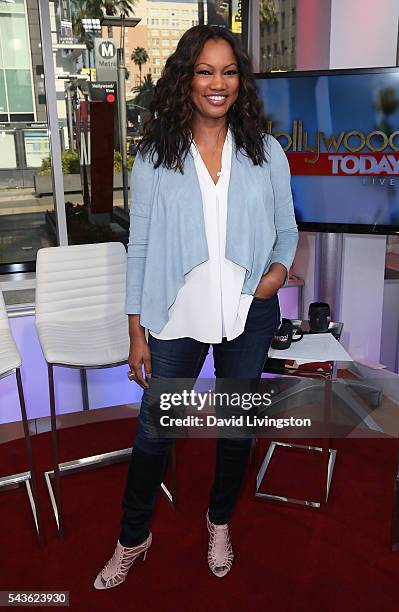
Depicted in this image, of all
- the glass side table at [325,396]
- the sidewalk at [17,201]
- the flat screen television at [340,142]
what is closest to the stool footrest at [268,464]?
the glass side table at [325,396]

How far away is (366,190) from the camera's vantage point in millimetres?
2412

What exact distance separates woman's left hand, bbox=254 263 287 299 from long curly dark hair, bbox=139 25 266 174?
30cm

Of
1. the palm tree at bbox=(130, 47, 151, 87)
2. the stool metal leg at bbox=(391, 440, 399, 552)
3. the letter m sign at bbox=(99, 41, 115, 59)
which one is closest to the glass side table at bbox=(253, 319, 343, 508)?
the stool metal leg at bbox=(391, 440, 399, 552)

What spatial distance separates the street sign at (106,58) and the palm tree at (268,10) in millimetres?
1595

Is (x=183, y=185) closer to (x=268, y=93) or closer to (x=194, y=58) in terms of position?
(x=194, y=58)

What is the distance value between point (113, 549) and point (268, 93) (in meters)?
1.88

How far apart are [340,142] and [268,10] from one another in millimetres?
1237

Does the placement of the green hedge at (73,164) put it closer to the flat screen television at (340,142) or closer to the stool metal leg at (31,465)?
the flat screen television at (340,142)

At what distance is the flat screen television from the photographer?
2.30 m

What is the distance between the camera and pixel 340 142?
239 centimetres

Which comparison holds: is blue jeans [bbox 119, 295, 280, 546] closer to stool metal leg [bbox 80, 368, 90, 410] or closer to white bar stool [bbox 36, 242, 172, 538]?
white bar stool [bbox 36, 242, 172, 538]

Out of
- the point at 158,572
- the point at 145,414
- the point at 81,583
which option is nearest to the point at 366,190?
the point at 145,414

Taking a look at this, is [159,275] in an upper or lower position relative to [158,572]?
upper

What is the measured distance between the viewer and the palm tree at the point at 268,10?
316cm
